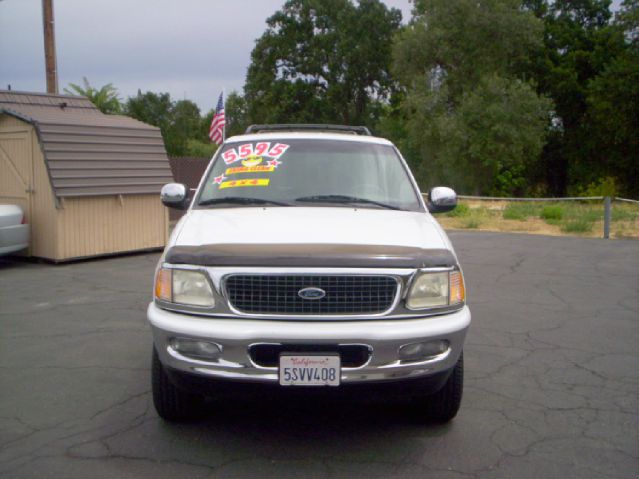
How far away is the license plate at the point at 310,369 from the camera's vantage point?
11.5ft

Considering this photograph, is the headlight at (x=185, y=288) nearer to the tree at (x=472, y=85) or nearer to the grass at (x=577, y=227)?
the grass at (x=577, y=227)

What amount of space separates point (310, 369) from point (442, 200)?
7.22 ft

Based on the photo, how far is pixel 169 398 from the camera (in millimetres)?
4117

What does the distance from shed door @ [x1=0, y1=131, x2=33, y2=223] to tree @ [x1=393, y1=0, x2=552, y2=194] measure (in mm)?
26950

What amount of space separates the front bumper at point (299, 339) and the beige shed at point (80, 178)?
784cm

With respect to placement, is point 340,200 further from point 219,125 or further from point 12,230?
point 219,125

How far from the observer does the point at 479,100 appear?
35812 mm

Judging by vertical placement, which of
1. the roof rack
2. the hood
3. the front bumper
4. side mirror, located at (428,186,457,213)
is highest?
the roof rack

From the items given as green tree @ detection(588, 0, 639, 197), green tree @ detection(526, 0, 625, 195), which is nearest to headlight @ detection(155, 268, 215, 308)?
green tree @ detection(588, 0, 639, 197)

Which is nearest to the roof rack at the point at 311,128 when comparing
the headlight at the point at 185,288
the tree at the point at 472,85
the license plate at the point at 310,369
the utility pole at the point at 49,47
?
the headlight at the point at 185,288

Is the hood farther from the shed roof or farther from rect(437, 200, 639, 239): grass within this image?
rect(437, 200, 639, 239): grass

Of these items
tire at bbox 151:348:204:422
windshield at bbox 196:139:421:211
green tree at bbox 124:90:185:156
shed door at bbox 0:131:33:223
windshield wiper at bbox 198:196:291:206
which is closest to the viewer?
tire at bbox 151:348:204:422

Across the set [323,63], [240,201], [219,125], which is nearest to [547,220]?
[219,125]

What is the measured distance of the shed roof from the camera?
427 inches
